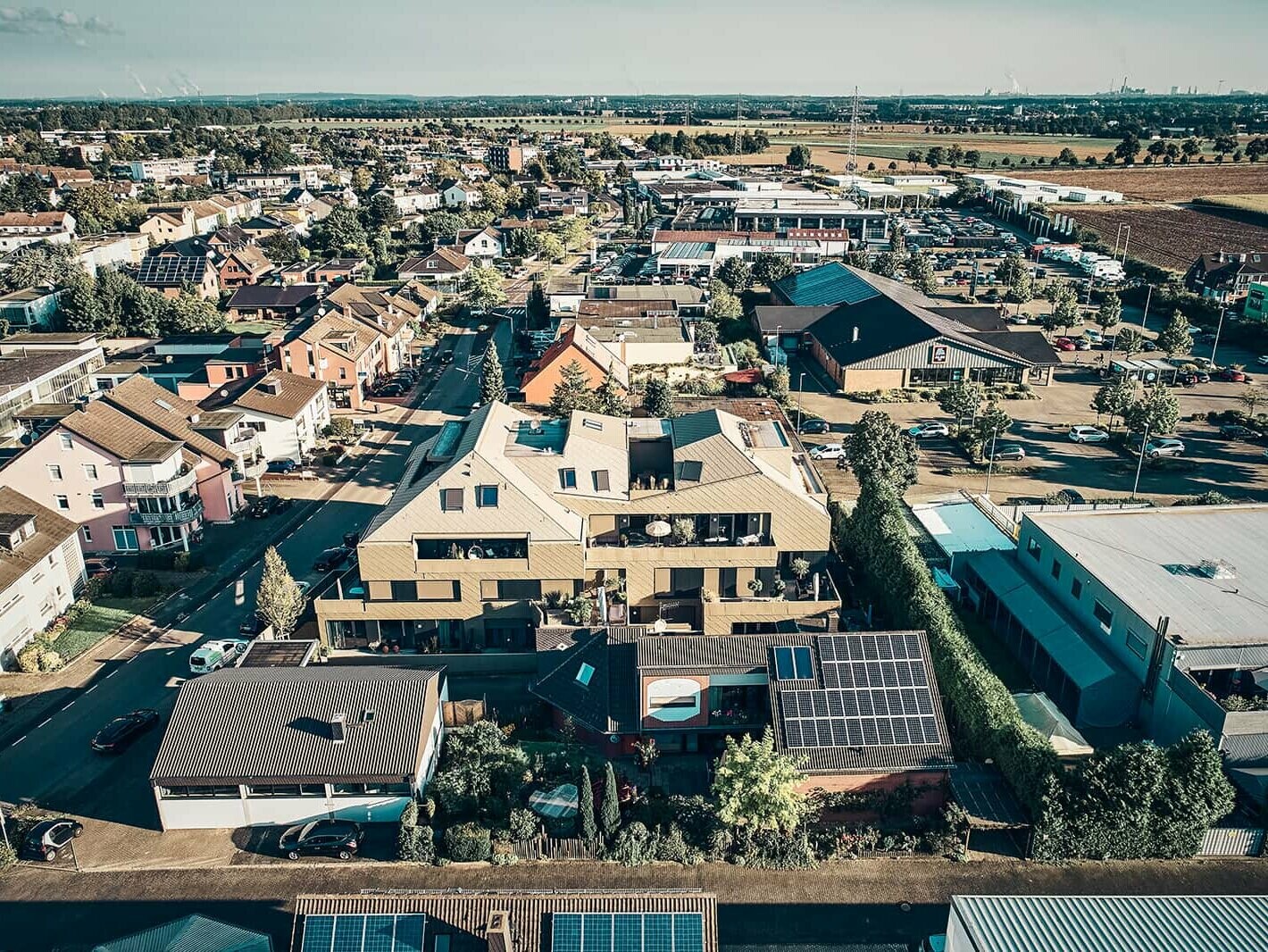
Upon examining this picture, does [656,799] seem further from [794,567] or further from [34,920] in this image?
[34,920]

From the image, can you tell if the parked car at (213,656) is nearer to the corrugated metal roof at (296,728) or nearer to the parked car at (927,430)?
the corrugated metal roof at (296,728)

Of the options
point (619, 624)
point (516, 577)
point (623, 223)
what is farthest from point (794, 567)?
point (623, 223)

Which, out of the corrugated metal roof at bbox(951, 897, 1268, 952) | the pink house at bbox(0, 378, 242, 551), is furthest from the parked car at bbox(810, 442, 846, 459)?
the corrugated metal roof at bbox(951, 897, 1268, 952)

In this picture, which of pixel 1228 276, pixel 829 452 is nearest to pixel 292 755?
pixel 829 452

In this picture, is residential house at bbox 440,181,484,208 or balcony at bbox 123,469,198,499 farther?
residential house at bbox 440,181,484,208

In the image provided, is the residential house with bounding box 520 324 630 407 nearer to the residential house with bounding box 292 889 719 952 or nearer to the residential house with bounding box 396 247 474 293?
the residential house with bounding box 396 247 474 293
